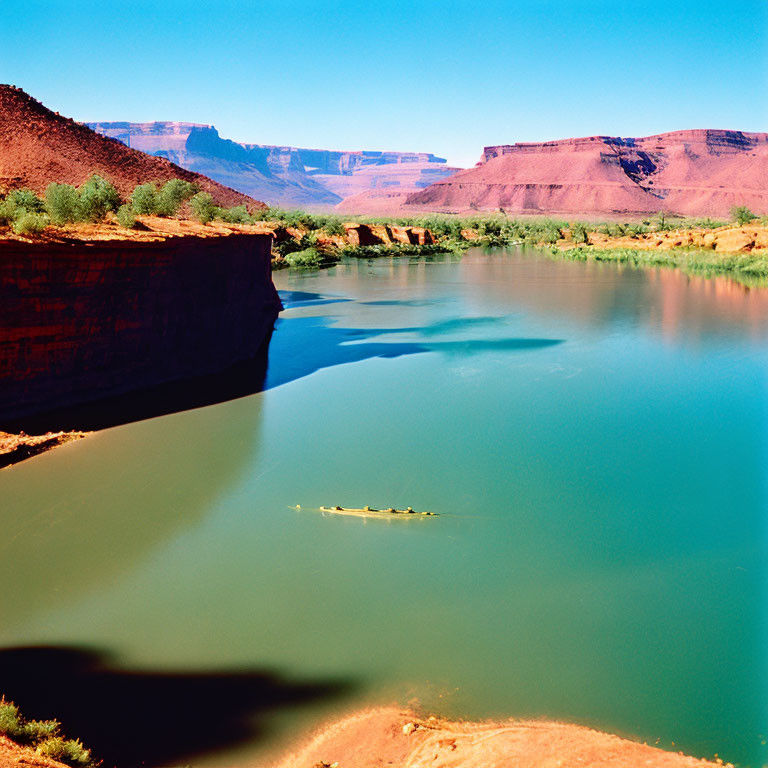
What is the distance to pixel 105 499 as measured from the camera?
956cm

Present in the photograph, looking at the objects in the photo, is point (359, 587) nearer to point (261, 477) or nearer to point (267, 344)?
point (261, 477)

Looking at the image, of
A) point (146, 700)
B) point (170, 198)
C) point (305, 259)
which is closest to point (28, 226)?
point (146, 700)

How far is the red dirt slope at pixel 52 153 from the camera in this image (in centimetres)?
3788

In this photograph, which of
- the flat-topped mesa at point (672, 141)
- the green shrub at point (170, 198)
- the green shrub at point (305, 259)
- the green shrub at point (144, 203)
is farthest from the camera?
the flat-topped mesa at point (672, 141)

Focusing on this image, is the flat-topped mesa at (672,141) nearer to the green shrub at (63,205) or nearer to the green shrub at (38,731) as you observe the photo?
the green shrub at (63,205)

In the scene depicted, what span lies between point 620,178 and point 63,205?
137 metres

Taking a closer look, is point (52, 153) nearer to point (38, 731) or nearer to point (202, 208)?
point (202, 208)

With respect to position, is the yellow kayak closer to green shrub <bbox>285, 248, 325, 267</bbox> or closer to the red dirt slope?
the red dirt slope

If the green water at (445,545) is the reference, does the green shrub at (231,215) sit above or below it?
above

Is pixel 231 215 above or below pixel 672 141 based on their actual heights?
below

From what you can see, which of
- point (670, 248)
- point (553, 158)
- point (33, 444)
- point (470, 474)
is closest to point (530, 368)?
point (470, 474)

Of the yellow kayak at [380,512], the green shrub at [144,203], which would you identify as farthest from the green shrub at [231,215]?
the yellow kayak at [380,512]

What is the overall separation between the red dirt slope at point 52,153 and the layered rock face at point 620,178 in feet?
309

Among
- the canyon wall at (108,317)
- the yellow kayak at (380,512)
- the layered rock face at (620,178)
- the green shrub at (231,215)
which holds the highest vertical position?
the layered rock face at (620,178)
